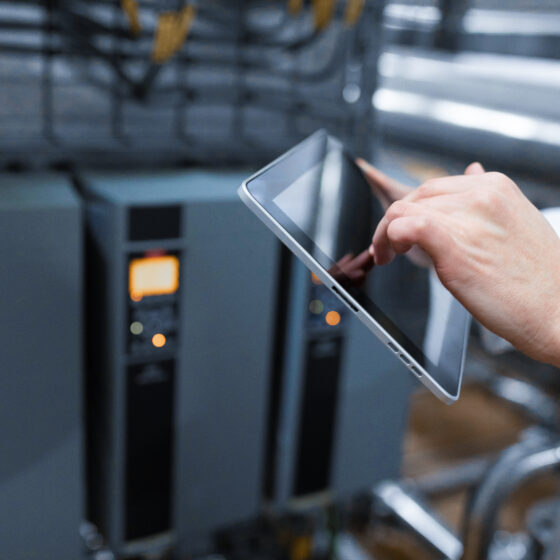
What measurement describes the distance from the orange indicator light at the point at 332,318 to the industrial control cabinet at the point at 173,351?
0.09 meters

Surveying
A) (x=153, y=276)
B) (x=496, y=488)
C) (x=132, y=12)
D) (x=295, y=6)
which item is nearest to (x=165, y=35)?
(x=132, y=12)

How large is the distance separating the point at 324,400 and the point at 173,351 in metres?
0.29

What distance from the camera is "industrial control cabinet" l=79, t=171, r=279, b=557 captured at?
0.91 m

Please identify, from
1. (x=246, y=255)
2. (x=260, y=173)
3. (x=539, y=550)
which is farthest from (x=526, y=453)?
(x=260, y=173)

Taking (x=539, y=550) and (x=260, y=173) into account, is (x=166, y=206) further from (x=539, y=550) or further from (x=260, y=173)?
(x=539, y=550)

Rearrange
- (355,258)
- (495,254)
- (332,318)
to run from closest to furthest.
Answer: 1. (495,254)
2. (355,258)
3. (332,318)

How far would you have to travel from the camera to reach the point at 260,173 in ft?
1.88

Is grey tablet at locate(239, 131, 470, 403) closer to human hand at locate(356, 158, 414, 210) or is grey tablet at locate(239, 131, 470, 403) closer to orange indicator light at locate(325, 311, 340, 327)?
human hand at locate(356, 158, 414, 210)

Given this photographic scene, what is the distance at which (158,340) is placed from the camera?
0.94 meters

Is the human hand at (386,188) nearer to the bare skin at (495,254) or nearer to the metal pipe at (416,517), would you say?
the bare skin at (495,254)

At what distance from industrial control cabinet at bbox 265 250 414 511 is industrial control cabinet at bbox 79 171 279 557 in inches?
1.8

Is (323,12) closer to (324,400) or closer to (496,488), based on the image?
(324,400)

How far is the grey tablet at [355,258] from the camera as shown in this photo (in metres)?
0.54

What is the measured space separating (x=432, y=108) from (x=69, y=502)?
1.40m
